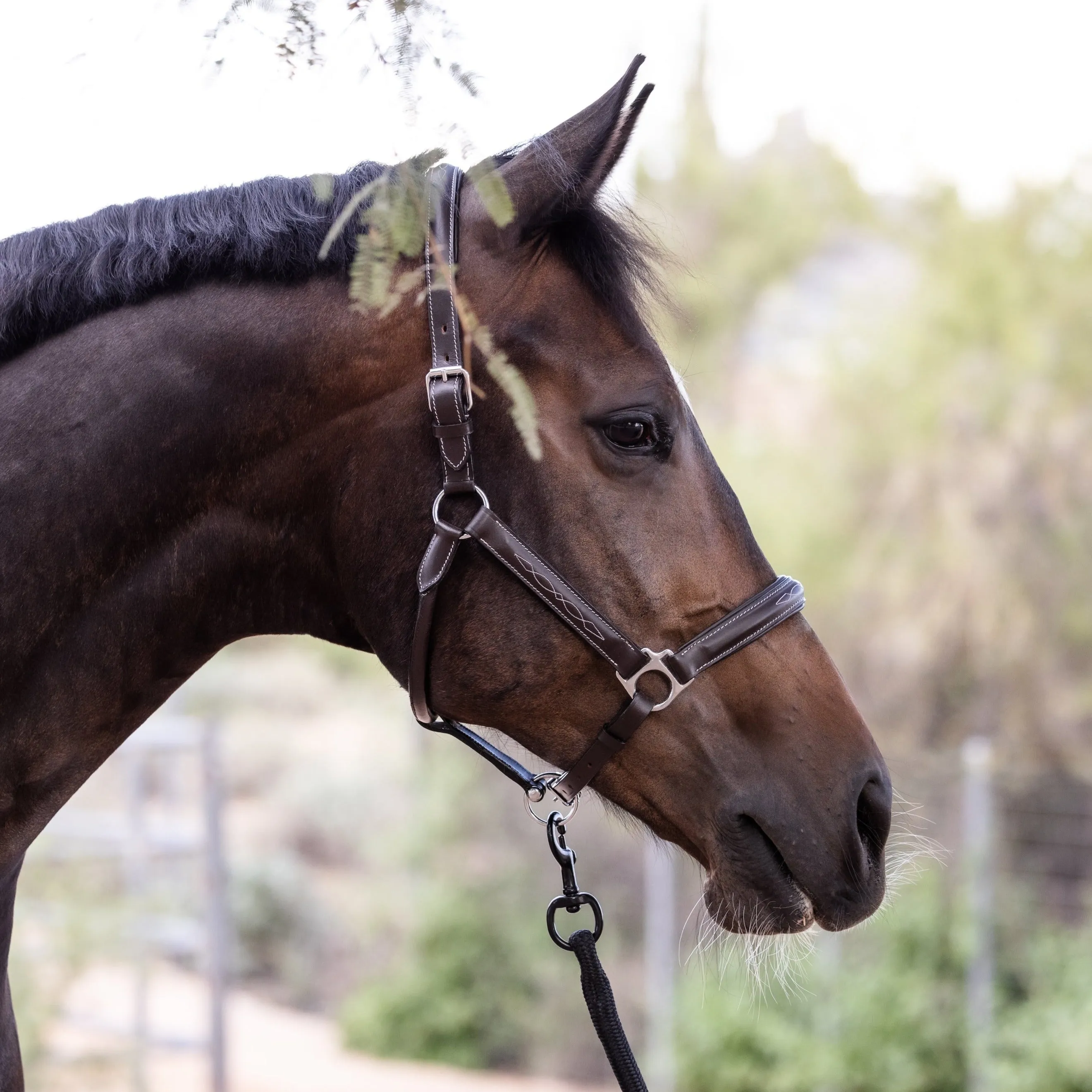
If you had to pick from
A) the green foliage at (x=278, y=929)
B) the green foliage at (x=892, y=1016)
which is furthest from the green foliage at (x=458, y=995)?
the green foliage at (x=892, y=1016)

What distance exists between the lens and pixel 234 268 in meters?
1.60

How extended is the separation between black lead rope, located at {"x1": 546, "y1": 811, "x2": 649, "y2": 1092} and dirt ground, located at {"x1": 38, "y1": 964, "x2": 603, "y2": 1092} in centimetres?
542

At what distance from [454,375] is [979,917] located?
7078mm

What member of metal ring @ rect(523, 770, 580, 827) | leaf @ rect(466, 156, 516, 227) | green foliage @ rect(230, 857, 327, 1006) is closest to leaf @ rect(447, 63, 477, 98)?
leaf @ rect(466, 156, 516, 227)

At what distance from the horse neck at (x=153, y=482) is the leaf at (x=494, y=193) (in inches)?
9.7

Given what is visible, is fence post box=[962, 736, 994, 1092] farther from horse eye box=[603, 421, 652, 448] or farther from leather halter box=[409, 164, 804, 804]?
horse eye box=[603, 421, 652, 448]

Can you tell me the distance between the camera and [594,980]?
1.74 metres

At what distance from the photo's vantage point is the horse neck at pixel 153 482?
153cm

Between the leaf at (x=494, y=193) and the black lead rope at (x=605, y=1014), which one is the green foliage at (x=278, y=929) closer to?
the black lead rope at (x=605, y=1014)

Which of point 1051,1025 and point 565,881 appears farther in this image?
point 1051,1025

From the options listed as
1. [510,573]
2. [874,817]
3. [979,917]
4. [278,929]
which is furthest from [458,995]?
[510,573]

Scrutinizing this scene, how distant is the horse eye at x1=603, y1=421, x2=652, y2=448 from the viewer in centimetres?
161

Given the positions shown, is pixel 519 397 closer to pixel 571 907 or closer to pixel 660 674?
pixel 660 674

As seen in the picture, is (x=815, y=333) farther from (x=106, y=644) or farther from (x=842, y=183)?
(x=106, y=644)
